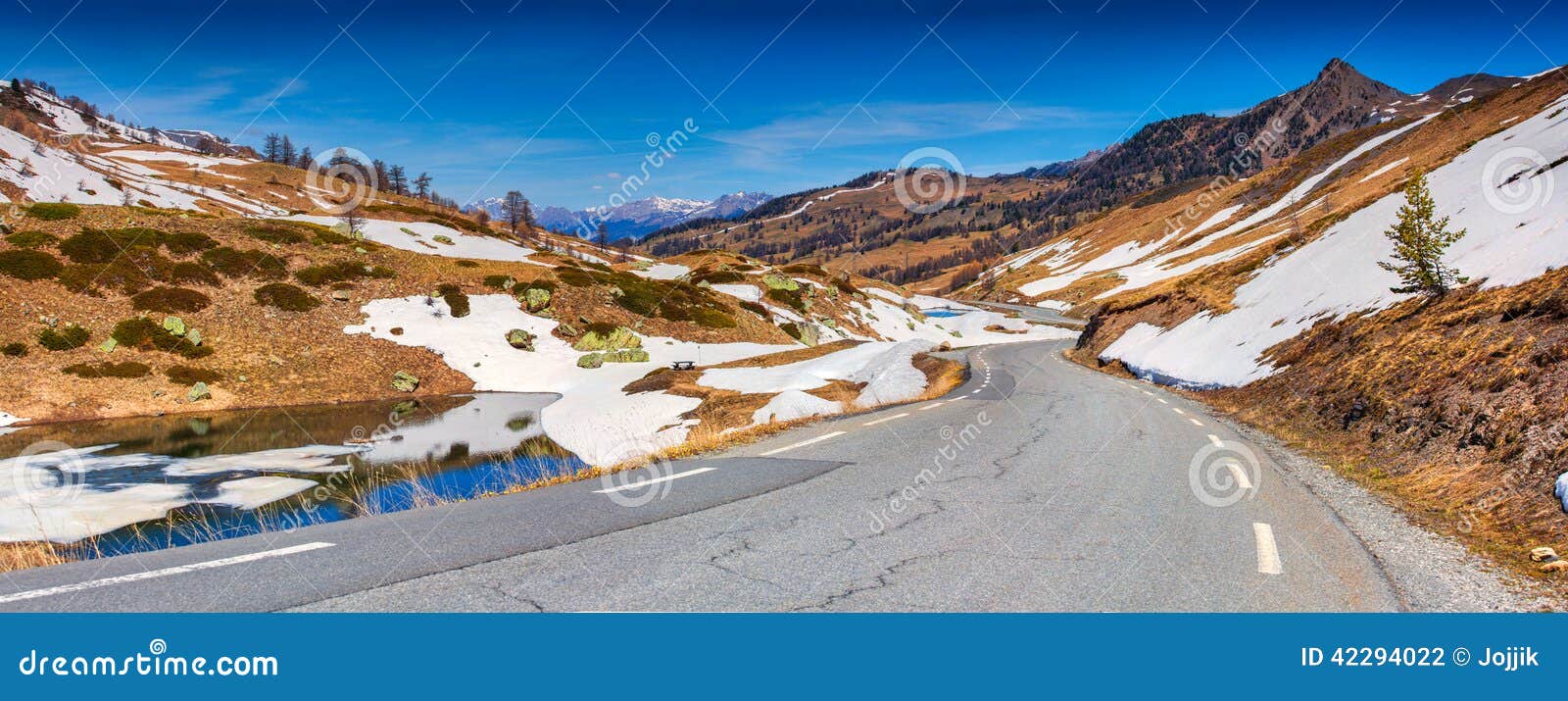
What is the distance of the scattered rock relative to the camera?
36.4 m

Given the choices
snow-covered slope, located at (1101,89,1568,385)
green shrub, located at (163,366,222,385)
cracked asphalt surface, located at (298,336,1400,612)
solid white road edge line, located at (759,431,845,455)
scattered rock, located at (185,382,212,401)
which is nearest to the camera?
cracked asphalt surface, located at (298,336,1400,612)

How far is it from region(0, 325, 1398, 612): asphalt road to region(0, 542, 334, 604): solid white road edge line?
0.03 metres

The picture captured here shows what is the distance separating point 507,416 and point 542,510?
2931cm

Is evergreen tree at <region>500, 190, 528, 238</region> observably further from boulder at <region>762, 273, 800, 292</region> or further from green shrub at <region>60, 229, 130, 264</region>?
green shrub at <region>60, 229, 130, 264</region>

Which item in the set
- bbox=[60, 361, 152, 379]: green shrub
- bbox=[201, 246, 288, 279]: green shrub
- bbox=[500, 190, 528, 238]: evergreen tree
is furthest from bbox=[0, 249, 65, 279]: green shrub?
bbox=[500, 190, 528, 238]: evergreen tree

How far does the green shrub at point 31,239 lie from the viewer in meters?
40.7

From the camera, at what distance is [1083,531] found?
23.0 feet

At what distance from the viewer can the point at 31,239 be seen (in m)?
41.3

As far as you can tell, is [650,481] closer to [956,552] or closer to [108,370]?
[956,552]

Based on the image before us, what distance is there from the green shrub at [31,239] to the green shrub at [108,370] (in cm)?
1125

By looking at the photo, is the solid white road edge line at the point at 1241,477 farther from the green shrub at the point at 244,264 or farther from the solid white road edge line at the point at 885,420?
the green shrub at the point at 244,264

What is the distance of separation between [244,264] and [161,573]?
51908mm
